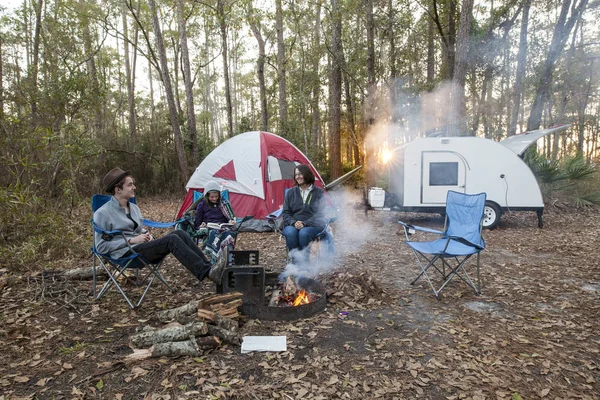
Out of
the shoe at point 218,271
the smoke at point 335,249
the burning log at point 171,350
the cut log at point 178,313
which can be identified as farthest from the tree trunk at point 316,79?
the burning log at point 171,350

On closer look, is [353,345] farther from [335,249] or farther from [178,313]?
[335,249]

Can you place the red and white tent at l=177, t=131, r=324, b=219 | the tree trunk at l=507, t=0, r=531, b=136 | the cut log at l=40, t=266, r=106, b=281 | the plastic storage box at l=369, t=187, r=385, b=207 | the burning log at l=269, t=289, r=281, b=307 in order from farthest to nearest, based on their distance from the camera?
the tree trunk at l=507, t=0, r=531, b=136 → the plastic storage box at l=369, t=187, r=385, b=207 → the red and white tent at l=177, t=131, r=324, b=219 → the cut log at l=40, t=266, r=106, b=281 → the burning log at l=269, t=289, r=281, b=307

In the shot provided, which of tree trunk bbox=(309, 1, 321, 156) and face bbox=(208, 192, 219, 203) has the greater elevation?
tree trunk bbox=(309, 1, 321, 156)

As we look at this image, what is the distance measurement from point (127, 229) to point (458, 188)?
5301 millimetres

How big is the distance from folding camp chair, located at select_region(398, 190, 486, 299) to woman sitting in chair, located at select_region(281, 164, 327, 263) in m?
0.88

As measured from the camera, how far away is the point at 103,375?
1.96 metres

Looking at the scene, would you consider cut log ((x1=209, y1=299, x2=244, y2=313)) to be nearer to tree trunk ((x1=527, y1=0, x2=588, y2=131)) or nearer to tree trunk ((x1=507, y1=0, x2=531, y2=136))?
tree trunk ((x1=527, y1=0, x2=588, y2=131))

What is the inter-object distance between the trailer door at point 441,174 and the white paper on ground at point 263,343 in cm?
468

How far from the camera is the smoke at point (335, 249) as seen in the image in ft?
12.0

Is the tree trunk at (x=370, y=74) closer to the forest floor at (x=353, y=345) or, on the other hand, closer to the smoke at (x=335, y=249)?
the smoke at (x=335, y=249)

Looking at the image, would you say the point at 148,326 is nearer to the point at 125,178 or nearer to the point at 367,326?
the point at 125,178

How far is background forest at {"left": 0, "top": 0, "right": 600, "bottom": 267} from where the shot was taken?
5.15 meters

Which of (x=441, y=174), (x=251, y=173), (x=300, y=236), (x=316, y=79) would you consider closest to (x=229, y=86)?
(x=316, y=79)

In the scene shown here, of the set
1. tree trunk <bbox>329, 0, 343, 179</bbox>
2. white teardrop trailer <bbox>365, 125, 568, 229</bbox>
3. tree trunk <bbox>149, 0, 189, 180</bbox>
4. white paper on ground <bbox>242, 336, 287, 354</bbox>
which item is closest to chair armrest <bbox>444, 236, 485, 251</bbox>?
white paper on ground <bbox>242, 336, 287, 354</bbox>
